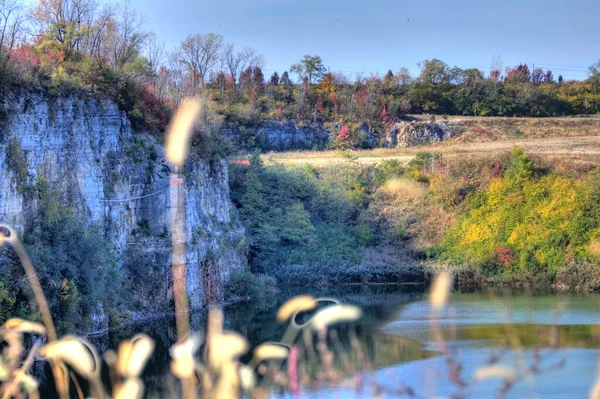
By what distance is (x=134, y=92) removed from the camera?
1444 inches

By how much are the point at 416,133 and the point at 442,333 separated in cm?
5113

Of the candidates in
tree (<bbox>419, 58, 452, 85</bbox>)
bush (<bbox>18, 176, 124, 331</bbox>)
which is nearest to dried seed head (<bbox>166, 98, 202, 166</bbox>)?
bush (<bbox>18, 176, 124, 331</bbox>)

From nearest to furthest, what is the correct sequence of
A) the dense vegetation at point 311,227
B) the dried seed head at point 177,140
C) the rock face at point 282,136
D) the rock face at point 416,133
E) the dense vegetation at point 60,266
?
the dense vegetation at point 60,266
the dried seed head at point 177,140
the dense vegetation at point 311,227
the rock face at point 282,136
the rock face at point 416,133

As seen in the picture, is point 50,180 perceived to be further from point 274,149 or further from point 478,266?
point 274,149

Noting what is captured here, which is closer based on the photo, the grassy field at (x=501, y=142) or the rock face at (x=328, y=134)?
the grassy field at (x=501, y=142)

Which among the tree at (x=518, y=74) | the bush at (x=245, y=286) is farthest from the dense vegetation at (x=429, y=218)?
the tree at (x=518, y=74)

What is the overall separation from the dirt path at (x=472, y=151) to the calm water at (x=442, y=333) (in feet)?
60.5

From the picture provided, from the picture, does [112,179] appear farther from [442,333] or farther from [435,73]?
[435,73]

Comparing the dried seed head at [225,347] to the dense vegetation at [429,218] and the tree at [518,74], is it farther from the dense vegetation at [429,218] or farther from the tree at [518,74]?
the tree at [518,74]

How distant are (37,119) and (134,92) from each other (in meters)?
7.04

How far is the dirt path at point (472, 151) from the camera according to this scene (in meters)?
58.4

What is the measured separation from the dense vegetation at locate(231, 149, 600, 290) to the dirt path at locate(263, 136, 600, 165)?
280 centimetres

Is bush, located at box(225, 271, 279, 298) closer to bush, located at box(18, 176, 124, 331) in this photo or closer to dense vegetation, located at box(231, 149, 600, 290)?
dense vegetation, located at box(231, 149, 600, 290)

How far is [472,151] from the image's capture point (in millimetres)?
61469
